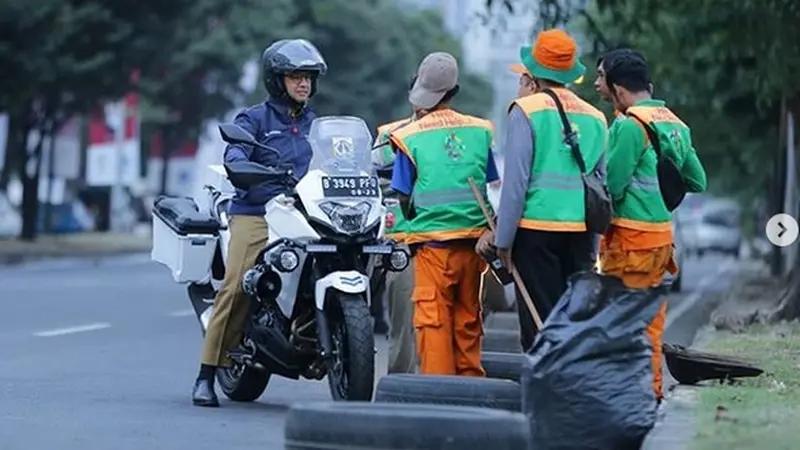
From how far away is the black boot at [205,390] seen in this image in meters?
11.5

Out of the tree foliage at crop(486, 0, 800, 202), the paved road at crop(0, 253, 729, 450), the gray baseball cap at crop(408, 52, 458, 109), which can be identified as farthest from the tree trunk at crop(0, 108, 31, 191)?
the gray baseball cap at crop(408, 52, 458, 109)

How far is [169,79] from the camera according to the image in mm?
55375

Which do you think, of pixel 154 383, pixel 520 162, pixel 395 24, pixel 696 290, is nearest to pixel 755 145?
pixel 696 290

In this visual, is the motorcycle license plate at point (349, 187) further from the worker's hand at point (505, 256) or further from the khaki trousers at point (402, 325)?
the worker's hand at point (505, 256)

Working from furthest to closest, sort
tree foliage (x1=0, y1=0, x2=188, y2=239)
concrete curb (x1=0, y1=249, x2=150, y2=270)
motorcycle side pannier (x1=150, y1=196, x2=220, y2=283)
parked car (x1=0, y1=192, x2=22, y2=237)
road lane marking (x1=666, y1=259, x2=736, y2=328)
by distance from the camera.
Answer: parked car (x1=0, y1=192, x2=22, y2=237) < tree foliage (x1=0, y1=0, x2=188, y2=239) < concrete curb (x1=0, y1=249, x2=150, y2=270) < road lane marking (x1=666, y1=259, x2=736, y2=328) < motorcycle side pannier (x1=150, y1=196, x2=220, y2=283)

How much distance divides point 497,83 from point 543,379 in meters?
101

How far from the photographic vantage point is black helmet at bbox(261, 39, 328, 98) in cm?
1123

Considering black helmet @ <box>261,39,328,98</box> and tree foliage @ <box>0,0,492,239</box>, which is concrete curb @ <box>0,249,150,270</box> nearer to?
tree foliage @ <box>0,0,492,239</box>

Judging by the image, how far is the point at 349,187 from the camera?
1062cm

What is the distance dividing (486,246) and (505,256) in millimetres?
230

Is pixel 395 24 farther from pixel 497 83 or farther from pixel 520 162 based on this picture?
pixel 520 162

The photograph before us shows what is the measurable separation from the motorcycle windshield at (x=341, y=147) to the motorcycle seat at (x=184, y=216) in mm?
1259

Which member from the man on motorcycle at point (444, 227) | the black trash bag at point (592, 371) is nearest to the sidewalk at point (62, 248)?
the man on motorcycle at point (444, 227)

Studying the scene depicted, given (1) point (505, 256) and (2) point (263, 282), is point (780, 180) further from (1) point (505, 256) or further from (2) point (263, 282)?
(1) point (505, 256)
